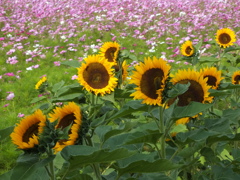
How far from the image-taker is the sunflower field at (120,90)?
5.13 ft

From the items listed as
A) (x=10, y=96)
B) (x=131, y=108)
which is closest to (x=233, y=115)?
(x=131, y=108)

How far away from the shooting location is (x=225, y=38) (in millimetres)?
4004

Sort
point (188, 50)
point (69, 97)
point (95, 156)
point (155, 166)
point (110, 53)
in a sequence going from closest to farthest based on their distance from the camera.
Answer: point (95, 156) < point (155, 166) < point (69, 97) < point (110, 53) < point (188, 50)

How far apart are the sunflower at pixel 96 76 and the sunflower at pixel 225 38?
2.11 m

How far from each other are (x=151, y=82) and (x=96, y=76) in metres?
0.80

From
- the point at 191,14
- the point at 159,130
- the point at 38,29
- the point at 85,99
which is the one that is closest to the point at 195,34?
the point at 191,14

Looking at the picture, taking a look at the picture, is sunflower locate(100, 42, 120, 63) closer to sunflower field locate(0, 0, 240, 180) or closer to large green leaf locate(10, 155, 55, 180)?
sunflower field locate(0, 0, 240, 180)

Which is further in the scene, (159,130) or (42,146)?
(159,130)

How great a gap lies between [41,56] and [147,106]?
8.44 metres

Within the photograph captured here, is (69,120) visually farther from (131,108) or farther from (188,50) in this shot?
(188,50)

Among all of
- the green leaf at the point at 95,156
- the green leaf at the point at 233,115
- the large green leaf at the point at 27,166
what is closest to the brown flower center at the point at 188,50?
the green leaf at the point at 233,115

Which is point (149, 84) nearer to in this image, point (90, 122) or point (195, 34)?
point (90, 122)

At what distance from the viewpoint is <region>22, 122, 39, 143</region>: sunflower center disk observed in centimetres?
147

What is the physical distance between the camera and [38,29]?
12312 mm
